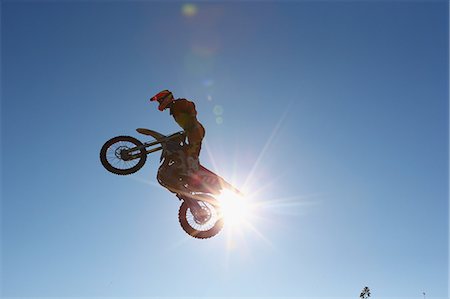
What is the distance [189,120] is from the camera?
A: 42.8 feet

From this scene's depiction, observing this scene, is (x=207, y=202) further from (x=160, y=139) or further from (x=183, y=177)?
(x=160, y=139)

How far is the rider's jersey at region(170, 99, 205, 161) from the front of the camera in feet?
42.5

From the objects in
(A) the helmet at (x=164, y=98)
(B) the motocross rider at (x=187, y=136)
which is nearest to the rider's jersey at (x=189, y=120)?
(B) the motocross rider at (x=187, y=136)

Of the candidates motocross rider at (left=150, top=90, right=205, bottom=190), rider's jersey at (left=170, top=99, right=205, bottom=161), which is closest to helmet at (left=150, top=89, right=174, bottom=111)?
motocross rider at (left=150, top=90, right=205, bottom=190)

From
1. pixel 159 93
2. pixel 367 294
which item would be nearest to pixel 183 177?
pixel 159 93

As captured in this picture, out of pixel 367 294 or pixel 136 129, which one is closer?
pixel 136 129

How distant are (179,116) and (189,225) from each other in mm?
3155

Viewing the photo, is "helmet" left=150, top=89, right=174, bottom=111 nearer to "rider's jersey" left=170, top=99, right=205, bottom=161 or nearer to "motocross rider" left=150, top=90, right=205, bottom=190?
"motocross rider" left=150, top=90, right=205, bottom=190

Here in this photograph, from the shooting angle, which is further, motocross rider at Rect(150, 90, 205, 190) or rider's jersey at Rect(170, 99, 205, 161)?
rider's jersey at Rect(170, 99, 205, 161)

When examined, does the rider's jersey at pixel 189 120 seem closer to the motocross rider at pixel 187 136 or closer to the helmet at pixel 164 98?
the motocross rider at pixel 187 136

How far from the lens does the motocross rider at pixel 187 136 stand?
1280cm

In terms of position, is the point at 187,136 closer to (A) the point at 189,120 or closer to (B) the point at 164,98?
(A) the point at 189,120

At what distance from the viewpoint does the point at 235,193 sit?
13727 millimetres

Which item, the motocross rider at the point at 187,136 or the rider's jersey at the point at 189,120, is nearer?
the motocross rider at the point at 187,136
